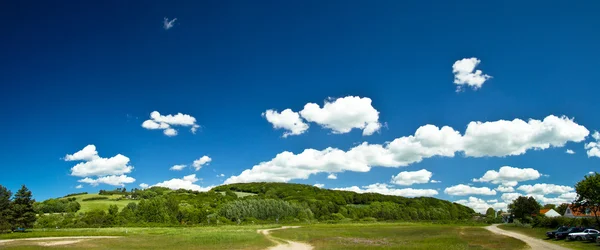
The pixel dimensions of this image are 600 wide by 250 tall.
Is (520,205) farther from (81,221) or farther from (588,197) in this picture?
(81,221)

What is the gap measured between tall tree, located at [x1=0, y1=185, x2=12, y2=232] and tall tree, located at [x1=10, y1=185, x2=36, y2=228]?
159 cm

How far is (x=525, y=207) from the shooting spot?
128 meters

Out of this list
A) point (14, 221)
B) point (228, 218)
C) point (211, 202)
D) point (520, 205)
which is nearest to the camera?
point (14, 221)

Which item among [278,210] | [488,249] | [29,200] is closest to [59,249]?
[488,249]

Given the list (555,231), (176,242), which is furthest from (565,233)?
(176,242)

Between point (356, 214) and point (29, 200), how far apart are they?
13834cm

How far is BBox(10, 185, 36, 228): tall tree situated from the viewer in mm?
95750

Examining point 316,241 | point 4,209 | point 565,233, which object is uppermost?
point 4,209

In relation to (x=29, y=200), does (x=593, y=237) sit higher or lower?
lower

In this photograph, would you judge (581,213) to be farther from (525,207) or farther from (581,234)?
(581,234)

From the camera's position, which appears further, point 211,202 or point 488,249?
point 211,202

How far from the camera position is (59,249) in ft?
144

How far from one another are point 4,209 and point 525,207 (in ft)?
500

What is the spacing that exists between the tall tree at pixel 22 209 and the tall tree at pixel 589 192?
399ft
